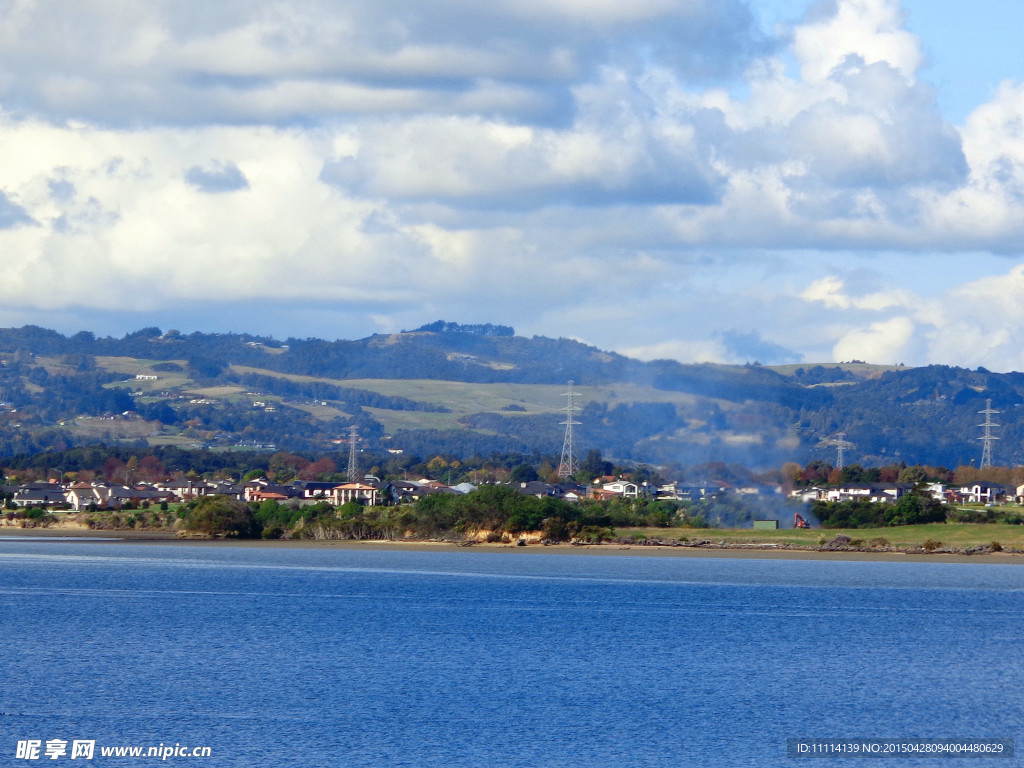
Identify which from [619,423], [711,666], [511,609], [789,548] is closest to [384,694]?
[711,666]

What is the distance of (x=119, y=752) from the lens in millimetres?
29328

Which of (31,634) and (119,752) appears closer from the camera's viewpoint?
(119,752)

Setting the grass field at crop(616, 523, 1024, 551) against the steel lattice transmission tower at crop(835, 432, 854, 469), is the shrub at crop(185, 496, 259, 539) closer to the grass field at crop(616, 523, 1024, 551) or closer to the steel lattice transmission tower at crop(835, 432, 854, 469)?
the grass field at crop(616, 523, 1024, 551)

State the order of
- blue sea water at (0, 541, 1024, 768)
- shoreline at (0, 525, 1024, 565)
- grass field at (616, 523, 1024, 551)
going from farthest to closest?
grass field at (616, 523, 1024, 551) < shoreline at (0, 525, 1024, 565) < blue sea water at (0, 541, 1024, 768)

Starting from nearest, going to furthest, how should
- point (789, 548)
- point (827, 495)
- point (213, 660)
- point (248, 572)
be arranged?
point (213, 660), point (248, 572), point (789, 548), point (827, 495)

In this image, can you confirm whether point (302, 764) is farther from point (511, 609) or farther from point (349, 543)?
point (349, 543)

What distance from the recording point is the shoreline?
9619 centimetres

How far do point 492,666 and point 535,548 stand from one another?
58732 mm

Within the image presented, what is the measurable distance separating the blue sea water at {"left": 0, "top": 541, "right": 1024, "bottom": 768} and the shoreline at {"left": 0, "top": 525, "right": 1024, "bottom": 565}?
16.5 metres

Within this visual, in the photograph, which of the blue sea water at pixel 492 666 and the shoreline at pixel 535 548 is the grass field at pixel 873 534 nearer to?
the shoreline at pixel 535 548

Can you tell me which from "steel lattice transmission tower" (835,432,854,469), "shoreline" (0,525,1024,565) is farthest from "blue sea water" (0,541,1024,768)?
"steel lattice transmission tower" (835,432,854,469)

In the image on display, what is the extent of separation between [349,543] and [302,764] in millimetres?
78584

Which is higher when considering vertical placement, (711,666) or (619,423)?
(619,423)

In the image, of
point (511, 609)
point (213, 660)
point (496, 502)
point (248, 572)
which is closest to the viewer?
point (213, 660)
